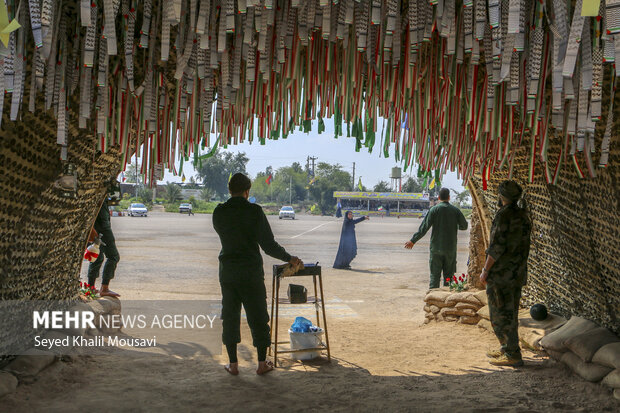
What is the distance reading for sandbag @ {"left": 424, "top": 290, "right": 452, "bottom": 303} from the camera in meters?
6.69

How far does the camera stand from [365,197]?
61781 millimetres

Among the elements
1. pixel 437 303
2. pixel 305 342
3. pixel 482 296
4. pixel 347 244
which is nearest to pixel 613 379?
pixel 305 342

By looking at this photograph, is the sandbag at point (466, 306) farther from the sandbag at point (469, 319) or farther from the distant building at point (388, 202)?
A: the distant building at point (388, 202)

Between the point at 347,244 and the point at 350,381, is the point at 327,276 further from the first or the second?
the point at 350,381

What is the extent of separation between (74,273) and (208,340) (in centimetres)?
154

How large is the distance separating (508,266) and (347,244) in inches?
291

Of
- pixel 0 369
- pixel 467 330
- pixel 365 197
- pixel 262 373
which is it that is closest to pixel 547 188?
pixel 467 330

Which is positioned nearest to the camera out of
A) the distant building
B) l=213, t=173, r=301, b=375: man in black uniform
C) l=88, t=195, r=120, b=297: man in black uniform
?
l=213, t=173, r=301, b=375: man in black uniform

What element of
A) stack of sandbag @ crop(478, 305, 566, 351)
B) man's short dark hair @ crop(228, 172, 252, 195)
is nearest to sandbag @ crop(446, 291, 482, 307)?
stack of sandbag @ crop(478, 305, 566, 351)

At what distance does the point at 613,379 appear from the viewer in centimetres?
352

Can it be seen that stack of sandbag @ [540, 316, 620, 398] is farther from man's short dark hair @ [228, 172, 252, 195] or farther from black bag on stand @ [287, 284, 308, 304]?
man's short dark hair @ [228, 172, 252, 195]

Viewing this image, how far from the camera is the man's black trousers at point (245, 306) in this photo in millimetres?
4105

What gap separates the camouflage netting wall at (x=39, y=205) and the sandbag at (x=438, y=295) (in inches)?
166

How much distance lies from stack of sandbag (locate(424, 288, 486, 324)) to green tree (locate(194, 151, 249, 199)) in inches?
3762
